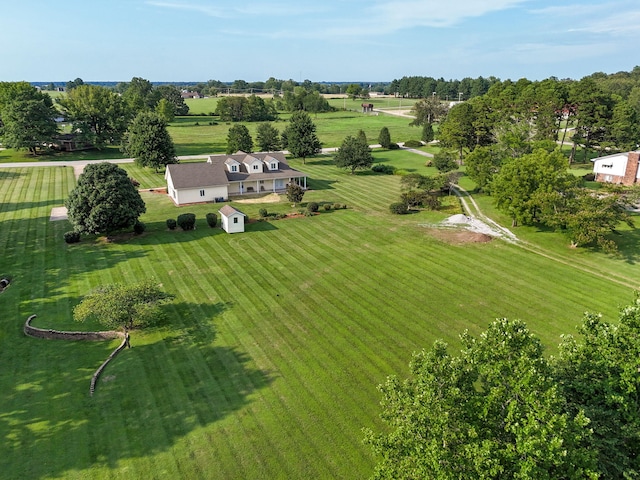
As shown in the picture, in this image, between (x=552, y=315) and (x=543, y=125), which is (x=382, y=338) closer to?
(x=552, y=315)

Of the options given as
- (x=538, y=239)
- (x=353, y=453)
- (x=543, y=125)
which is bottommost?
(x=353, y=453)

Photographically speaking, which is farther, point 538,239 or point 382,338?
point 538,239

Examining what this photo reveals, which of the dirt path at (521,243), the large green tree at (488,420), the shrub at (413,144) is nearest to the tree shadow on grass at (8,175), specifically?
the dirt path at (521,243)

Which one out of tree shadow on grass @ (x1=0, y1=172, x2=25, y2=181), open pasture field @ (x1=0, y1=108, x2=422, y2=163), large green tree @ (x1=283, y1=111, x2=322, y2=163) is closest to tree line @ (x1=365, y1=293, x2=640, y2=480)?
large green tree @ (x1=283, y1=111, x2=322, y2=163)

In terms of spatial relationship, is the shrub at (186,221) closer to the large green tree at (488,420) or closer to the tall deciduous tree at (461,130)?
the large green tree at (488,420)

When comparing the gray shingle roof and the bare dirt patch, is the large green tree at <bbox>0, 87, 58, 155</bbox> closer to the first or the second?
A: the gray shingle roof

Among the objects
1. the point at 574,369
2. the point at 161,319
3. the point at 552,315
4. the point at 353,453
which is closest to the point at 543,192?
the point at 552,315
